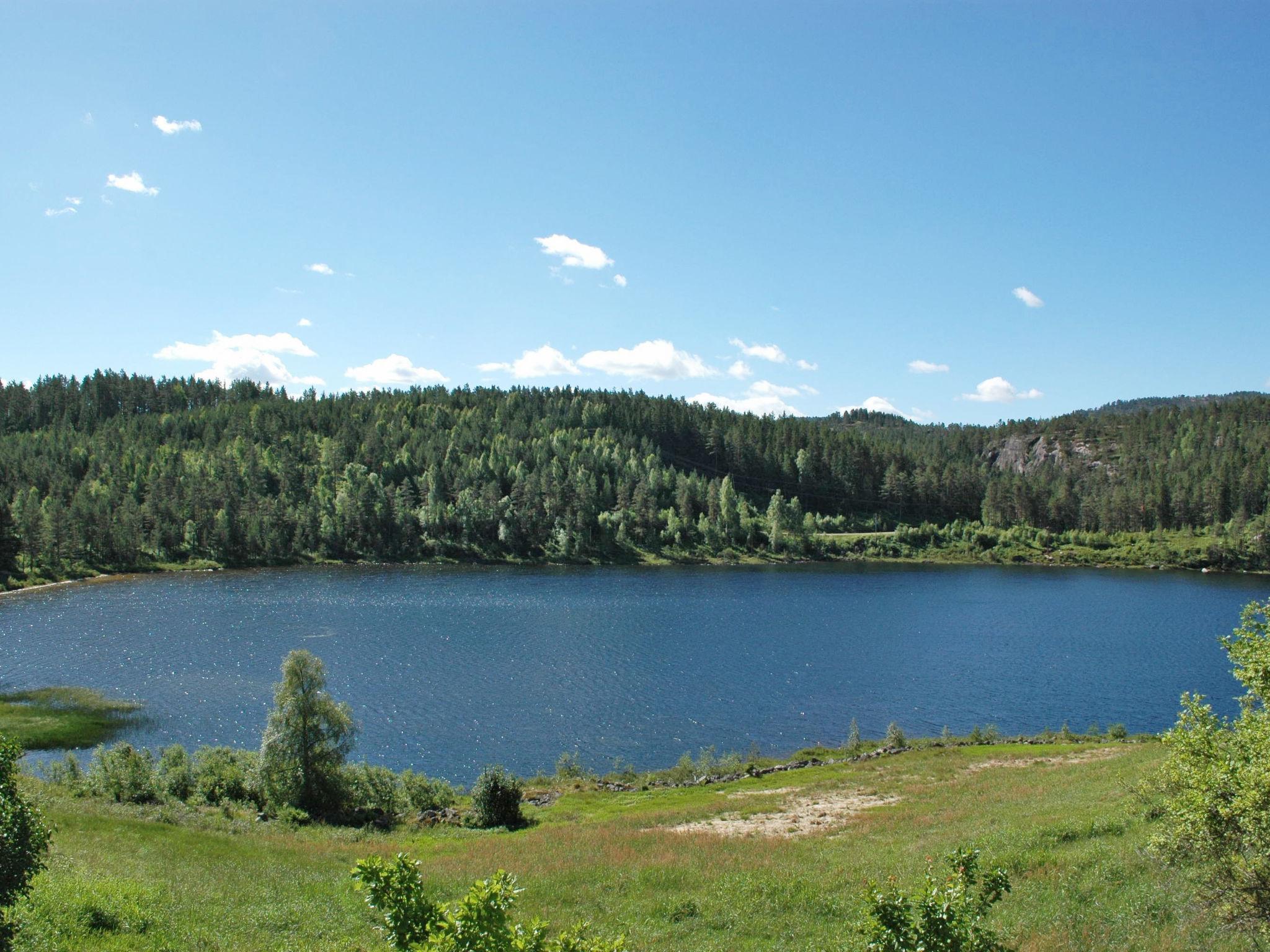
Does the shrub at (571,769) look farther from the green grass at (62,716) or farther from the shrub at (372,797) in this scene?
the green grass at (62,716)

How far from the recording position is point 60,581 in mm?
138125

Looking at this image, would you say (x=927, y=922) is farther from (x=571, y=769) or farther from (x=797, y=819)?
(x=571, y=769)

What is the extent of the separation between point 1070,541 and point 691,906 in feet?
660

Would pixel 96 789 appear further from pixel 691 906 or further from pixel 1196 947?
pixel 1196 947

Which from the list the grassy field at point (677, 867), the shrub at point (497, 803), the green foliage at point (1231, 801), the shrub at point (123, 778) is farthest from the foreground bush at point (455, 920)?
the shrub at point (123, 778)

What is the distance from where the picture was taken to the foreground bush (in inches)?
354

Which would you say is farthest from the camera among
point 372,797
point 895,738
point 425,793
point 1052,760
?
point 895,738

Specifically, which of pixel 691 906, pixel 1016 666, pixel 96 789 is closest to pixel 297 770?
pixel 96 789

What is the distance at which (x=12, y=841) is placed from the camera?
13430mm

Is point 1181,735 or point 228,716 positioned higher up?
point 1181,735

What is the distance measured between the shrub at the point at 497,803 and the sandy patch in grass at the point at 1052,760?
28.4 metres

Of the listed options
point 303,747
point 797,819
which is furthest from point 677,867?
point 303,747

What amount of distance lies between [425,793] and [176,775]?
46.2 feet

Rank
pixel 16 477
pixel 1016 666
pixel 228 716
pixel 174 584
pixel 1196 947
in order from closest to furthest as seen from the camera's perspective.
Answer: pixel 1196 947
pixel 228 716
pixel 1016 666
pixel 174 584
pixel 16 477
